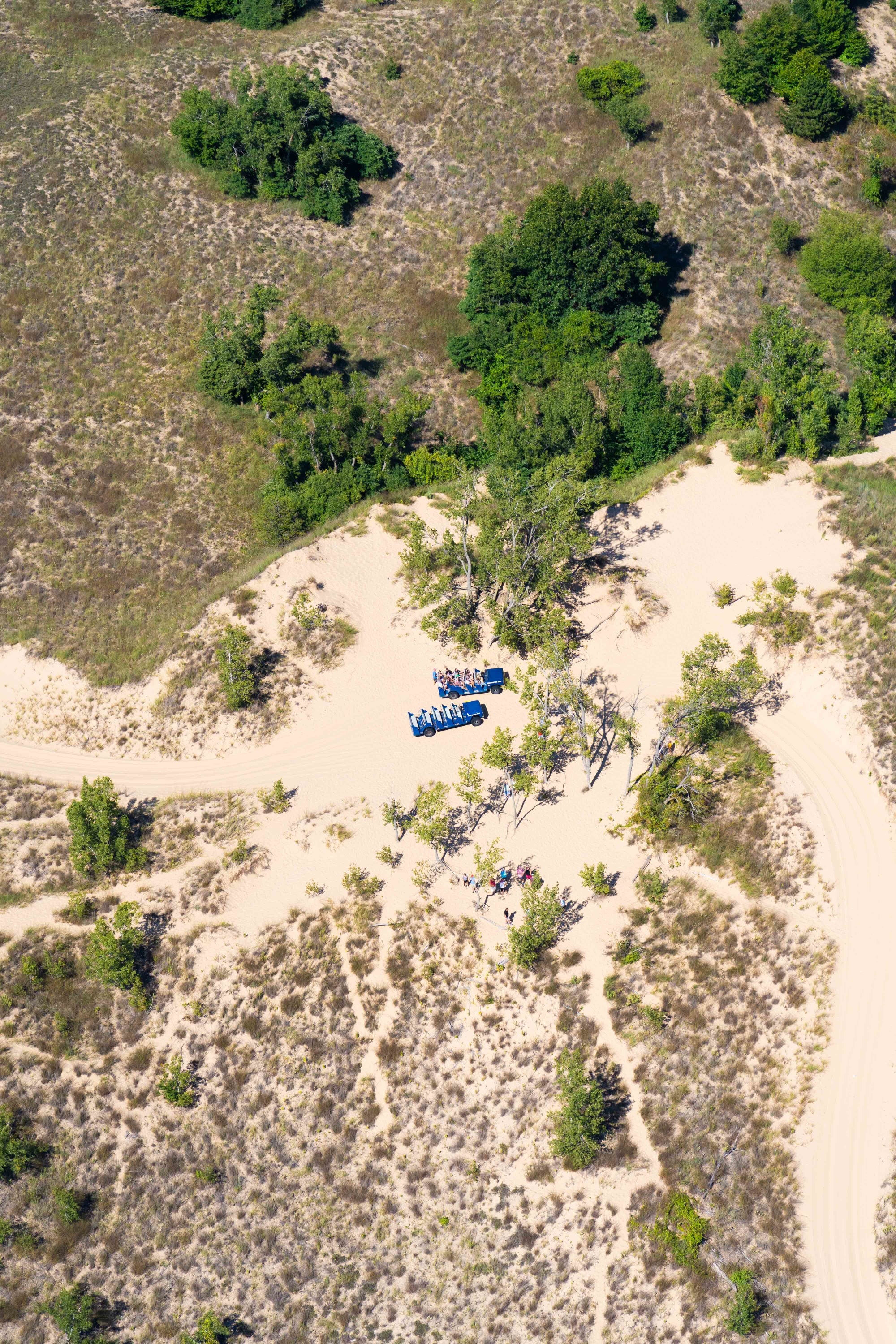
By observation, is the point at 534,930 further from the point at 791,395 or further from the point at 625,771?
the point at 791,395

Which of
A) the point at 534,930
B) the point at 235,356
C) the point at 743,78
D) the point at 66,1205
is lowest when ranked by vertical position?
the point at 66,1205

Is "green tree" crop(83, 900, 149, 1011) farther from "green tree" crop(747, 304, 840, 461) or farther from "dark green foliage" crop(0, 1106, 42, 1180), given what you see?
"green tree" crop(747, 304, 840, 461)

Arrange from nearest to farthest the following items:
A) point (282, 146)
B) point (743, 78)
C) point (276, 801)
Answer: point (276, 801) → point (282, 146) → point (743, 78)

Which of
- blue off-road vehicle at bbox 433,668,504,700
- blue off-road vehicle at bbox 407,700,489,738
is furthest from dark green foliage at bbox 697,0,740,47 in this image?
blue off-road vehicle at bbox 407,700,489,738

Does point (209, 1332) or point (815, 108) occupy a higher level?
point (815, 108)

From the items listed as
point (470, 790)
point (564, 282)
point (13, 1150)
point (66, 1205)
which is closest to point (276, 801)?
point (470, 790)

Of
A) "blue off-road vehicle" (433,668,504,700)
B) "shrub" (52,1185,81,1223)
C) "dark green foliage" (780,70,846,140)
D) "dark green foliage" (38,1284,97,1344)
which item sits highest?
"dark green foliage" (780,70,846,140)

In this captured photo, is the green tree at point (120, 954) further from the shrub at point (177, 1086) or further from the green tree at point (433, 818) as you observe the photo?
the green tree at point (433, 818)
